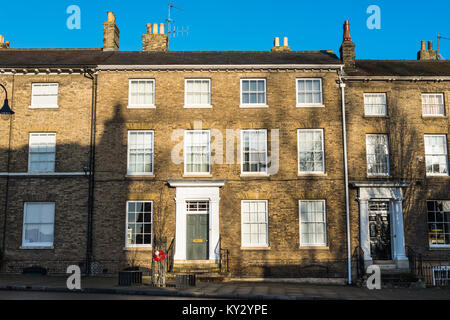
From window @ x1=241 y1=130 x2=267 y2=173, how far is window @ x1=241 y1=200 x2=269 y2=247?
154 centimetres

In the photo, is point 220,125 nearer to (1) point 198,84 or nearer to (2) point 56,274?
(1) point 198,84

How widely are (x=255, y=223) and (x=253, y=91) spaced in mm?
6060

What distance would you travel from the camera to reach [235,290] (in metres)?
15.1

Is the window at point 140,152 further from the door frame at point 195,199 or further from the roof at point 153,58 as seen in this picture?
the roof at point 153,58

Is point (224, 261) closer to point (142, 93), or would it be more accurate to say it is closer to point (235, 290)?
point (235, 290)

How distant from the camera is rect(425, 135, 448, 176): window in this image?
20047 millimetres

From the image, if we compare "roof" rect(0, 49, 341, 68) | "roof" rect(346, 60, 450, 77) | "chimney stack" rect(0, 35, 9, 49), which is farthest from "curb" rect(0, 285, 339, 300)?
"chimney stack" rect(0, 35, 9, 49)

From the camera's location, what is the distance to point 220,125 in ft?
65.7

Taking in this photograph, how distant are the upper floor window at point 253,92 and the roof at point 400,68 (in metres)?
4.19

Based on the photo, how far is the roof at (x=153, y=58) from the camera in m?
20.5

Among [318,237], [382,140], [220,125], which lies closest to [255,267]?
[318,237]

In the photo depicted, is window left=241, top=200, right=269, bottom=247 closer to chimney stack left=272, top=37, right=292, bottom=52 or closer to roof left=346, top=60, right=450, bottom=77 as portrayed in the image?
roof left=346, top=60, right=450, bottom=77

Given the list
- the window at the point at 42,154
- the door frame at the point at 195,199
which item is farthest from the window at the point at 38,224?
the door frame at the point at 195,199

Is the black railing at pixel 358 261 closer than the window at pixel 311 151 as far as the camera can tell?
Yes
